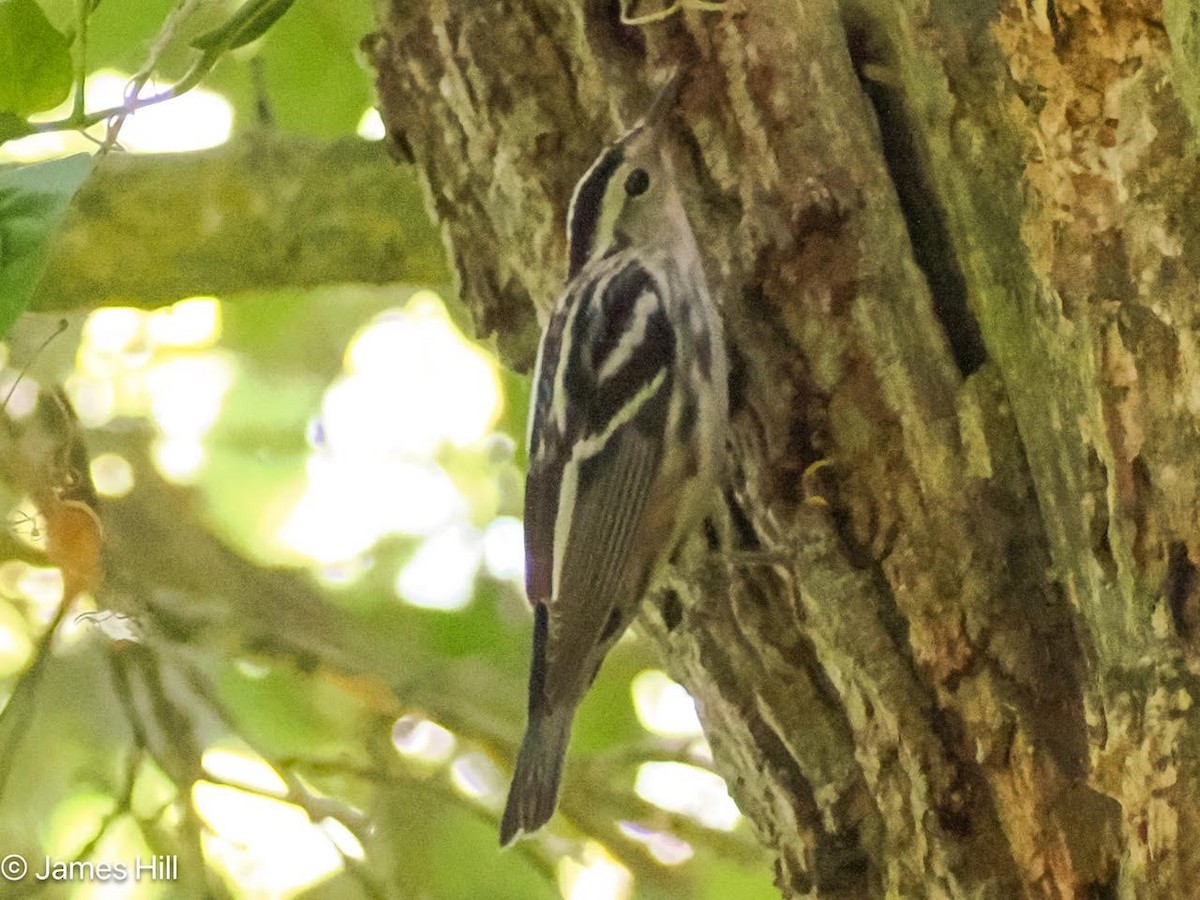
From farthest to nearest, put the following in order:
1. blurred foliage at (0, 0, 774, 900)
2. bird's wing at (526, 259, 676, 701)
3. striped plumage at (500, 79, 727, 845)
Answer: blurred foliage at (0, 0, 774, 900)
bird's wing at (526, 259, 676, 701)
striped plumage at (500, 79, 727, 845)

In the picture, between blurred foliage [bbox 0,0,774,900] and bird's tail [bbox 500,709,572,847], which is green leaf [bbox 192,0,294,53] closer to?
blurred foliage [bbox 0,0,774,900]

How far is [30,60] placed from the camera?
1.38 metres

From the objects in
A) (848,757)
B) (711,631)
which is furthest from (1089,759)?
(711,631)

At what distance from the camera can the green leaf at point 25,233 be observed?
117 centimetres

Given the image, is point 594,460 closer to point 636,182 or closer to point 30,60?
point 636,182

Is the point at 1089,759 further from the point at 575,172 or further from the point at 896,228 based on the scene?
the point at 575,172

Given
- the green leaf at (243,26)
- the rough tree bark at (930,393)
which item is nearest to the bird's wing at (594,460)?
the rough tree bark at (930,393)

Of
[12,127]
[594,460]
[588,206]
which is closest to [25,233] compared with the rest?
[12,127]

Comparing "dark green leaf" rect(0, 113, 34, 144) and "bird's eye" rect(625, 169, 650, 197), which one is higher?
"dark green leaf" rect(0, 113, 34, 144)

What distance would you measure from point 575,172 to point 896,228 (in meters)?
0.41

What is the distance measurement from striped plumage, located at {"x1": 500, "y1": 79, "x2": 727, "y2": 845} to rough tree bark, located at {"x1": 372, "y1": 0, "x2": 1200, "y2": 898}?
0.06 m

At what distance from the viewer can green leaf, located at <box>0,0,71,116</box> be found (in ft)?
4.44

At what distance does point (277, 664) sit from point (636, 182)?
4.06 feet

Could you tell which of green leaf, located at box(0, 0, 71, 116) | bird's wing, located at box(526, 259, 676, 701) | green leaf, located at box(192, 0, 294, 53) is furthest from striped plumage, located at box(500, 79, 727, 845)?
green leaf, located at box(0, 0, 71, 116)
